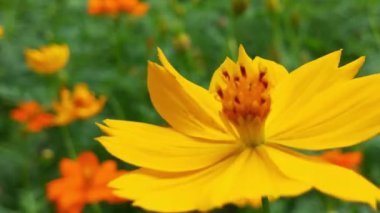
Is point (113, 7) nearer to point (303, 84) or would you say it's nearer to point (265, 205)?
point (303, 84)

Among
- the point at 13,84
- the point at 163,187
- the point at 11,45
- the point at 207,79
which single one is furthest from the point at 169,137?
the point at 11,45

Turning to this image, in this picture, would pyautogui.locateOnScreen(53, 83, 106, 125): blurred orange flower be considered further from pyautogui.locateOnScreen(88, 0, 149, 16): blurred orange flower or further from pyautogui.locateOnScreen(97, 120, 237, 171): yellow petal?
pyautogui.locateOnScreen(97, 120, 237, 171): yellow petal

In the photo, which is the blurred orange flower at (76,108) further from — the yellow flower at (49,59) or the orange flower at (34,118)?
the yellow flower at (49,59)

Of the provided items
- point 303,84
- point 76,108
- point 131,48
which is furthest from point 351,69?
point 131,48

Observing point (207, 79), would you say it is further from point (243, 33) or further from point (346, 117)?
point (346, 117)

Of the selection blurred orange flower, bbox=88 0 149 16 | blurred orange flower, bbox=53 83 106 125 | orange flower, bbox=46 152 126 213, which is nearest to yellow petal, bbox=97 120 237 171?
orange flower, bbox=46 152 126 213

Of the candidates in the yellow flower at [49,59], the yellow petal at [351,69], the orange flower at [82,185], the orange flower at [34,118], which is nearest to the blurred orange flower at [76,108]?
the orange flower at [34,118]
